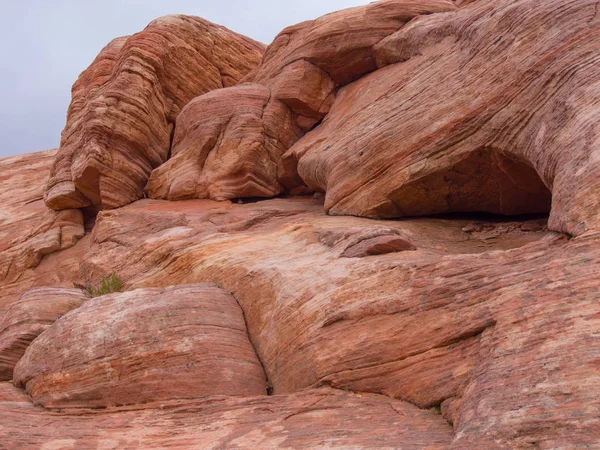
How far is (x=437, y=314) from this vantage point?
7973 millimetres

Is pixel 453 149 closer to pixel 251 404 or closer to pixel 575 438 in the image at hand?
pixel 251 404

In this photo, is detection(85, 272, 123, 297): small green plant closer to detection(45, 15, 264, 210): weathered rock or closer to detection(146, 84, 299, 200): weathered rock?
detection(146, 84, 299, 200): weathered rock

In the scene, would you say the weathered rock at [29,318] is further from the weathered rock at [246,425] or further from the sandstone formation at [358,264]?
the weathered rock at [246,425]

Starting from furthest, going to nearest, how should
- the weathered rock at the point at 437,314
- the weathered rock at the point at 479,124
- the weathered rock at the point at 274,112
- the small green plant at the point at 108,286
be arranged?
the weathered rock at the point at 274,112 < the small green plant at the point at 108,286 < the weathered rock at the point at 479,124 < the weathered rock at the point at 437,314

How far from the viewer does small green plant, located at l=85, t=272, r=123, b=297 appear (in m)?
14.7

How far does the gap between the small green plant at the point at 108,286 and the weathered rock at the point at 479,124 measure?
18.3 ft

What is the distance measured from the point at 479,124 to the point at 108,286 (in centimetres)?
950

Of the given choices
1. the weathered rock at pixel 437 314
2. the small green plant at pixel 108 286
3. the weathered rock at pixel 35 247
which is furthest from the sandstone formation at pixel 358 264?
the small green plant at pixel 108 286

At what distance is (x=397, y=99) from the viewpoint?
14.1 metres

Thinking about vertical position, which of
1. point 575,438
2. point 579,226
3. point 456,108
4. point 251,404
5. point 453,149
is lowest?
point 251,404

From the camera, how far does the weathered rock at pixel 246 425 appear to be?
6887 mm

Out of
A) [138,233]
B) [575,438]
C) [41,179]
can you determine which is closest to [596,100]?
[575,438]

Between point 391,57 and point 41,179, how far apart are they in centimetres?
1935

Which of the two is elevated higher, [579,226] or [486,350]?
[579,226]
